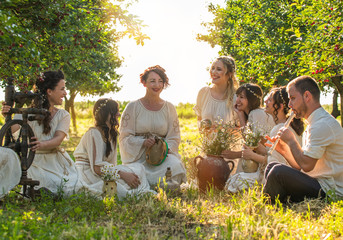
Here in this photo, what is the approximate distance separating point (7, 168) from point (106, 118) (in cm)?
174

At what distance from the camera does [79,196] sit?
5.09 metres

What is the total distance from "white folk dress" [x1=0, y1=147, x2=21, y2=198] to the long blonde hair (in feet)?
12.8

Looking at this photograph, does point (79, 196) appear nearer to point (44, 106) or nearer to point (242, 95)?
point (44, 106)

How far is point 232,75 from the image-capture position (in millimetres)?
7105

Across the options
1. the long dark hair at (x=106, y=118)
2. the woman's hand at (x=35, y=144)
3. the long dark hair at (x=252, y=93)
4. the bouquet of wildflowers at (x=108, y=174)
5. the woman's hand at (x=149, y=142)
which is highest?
the long dark hair at (x=252, y=93)

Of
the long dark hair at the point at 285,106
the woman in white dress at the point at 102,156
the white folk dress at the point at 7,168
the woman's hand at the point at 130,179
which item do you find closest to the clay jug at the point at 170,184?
the woman in white dress at the point at 102,156

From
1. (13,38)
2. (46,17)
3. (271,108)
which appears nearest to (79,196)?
(13,38)

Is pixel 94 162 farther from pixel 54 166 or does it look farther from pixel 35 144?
pixel 35 144

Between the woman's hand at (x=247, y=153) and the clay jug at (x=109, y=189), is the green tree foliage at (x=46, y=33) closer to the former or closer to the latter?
the clay jug at (x=109, y=189)

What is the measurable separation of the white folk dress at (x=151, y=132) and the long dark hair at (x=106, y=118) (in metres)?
0.59

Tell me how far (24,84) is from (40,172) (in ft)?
4.42

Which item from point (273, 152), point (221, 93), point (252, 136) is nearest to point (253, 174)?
point (273, 152)

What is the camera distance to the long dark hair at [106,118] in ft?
19.6

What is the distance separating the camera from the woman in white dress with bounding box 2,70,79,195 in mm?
5352
